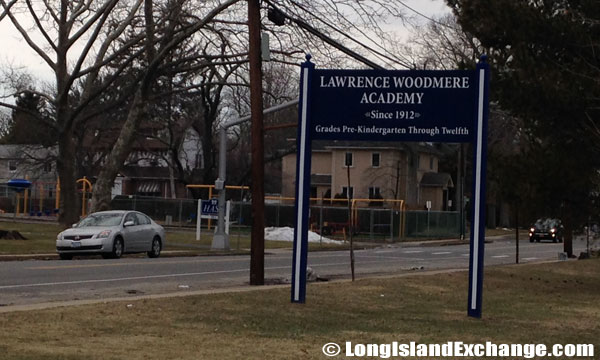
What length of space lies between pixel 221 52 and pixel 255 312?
27720 mm

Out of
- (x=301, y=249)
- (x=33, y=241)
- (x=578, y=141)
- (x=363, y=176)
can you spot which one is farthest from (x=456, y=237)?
(x=301, y=249)

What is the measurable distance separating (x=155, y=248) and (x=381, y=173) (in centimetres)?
4849

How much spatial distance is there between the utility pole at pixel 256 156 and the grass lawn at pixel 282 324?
5.86ft

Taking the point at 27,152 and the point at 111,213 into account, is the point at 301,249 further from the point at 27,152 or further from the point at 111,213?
the point at 27,152

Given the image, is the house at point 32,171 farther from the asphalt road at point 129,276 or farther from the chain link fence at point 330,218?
the asphalt road at point 129,276

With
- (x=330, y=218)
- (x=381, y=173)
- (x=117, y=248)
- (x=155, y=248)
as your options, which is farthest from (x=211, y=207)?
(x=381, y=173)

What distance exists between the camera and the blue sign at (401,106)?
13.7m

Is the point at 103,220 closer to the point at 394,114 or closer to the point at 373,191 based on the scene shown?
the point at 394,114

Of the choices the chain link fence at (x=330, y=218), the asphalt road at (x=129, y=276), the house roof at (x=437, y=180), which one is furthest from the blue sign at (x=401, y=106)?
the house roof at (x=437, y=180)

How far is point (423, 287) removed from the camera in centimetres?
1852

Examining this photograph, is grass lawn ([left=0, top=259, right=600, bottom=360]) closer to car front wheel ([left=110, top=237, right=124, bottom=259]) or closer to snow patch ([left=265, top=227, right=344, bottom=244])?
car front wheel ([left=110, top=237, right=124, bottom=259])

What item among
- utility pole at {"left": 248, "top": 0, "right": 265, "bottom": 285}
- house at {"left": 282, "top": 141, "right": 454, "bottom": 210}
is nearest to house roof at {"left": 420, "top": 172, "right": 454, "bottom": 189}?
house at {"left": 282, "top": 141, "right": 454, "bottom": 210}

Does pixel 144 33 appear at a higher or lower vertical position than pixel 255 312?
higher

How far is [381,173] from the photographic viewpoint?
77.8 metres
